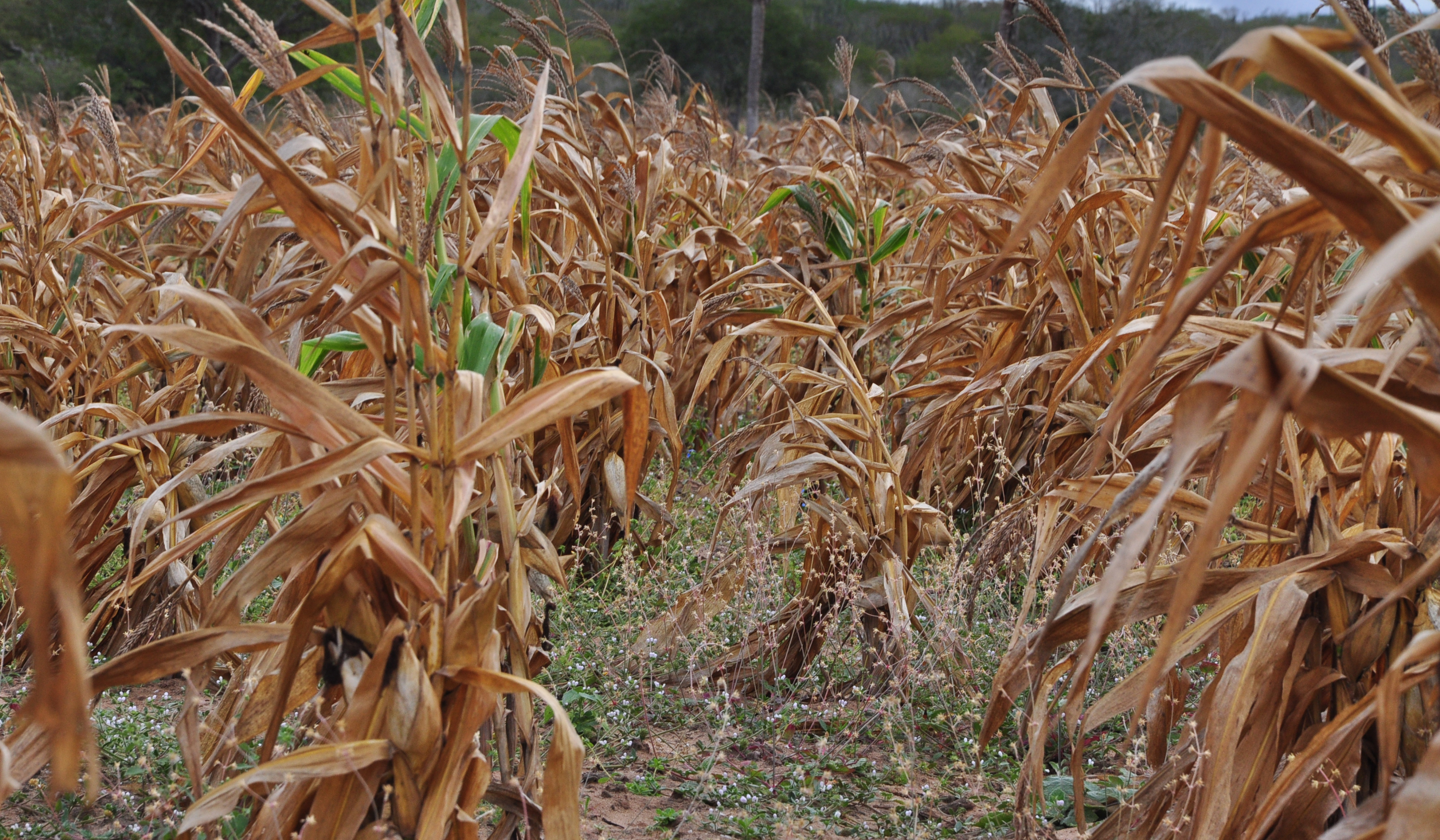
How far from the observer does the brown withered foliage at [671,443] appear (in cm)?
81

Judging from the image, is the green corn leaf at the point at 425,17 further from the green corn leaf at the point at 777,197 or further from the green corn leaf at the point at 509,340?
the green corn leaf at the point at 777,197

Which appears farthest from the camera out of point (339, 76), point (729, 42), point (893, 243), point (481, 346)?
point (729, 42)

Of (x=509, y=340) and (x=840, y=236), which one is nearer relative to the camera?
(x=509, y=340)

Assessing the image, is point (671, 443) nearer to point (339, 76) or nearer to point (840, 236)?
point (840, 236)

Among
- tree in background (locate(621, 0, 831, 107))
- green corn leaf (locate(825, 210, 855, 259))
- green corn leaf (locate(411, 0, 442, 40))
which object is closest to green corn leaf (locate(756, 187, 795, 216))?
green corn leaf (locate(825, 210, 855, 259))

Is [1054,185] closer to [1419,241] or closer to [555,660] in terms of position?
[1419,241]

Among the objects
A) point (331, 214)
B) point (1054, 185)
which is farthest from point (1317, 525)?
point (331, 214)

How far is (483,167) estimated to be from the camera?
3.24m

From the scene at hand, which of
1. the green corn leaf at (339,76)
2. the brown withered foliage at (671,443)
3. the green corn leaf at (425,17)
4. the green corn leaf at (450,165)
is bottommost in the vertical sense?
the brown withered foliage at (671,443)

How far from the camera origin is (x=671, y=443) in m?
2.67

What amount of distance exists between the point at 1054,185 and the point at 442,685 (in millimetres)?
890

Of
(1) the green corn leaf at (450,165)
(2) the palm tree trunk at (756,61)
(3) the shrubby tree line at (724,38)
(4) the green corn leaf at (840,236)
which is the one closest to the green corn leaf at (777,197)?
(4) the green corn leaf at (840,236)

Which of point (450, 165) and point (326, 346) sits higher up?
point (450, 165)

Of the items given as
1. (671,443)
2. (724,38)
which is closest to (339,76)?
(671,443)
